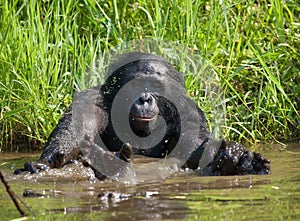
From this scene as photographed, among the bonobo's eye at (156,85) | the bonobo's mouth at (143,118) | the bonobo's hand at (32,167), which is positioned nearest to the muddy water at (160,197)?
the bonobo's hand at (32,167)

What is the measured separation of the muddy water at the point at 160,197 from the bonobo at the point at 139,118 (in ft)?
1.09

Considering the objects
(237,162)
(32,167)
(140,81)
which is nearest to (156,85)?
(140,81)

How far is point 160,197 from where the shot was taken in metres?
4.60

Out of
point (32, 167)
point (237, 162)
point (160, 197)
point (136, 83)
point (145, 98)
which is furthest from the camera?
point (136, 83)

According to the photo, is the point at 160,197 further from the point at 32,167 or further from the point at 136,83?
the point at 136,83

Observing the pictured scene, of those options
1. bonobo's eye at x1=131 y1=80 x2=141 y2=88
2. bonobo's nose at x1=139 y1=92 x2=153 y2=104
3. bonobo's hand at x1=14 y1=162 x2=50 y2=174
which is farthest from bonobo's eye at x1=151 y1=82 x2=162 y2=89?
bonobo's hand at x1=14 y1=162 x2=50 y2=174

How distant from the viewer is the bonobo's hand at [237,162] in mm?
5602

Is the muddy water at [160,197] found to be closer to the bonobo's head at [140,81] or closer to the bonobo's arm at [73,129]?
the bonobo's arm at [73,129]

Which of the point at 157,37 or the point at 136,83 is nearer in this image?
the point at 136,83

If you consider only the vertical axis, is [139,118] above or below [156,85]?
below

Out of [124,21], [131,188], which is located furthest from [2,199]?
[124,21]

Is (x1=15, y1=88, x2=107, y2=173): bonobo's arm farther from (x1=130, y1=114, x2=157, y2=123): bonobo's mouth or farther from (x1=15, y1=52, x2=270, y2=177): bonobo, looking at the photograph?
(x1=130, y1=114, x2=157, y2=123): bonobo's mouth

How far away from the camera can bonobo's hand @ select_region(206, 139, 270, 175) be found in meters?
5.60

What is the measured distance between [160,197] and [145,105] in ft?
4.79
